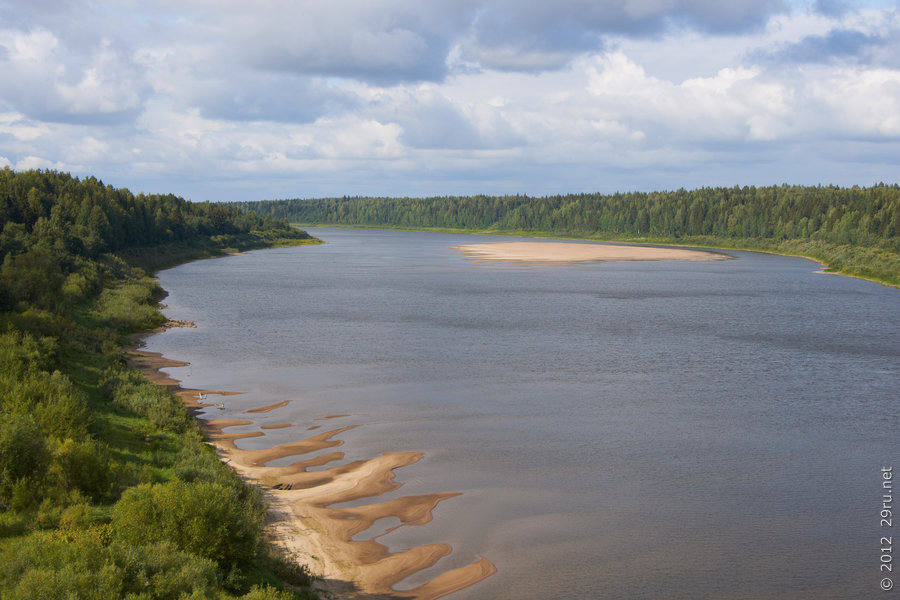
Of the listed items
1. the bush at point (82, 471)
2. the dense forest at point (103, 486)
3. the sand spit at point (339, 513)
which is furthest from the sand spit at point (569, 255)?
the bush at point (82, 471)

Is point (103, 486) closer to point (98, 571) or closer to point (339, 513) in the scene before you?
point (98, 571)

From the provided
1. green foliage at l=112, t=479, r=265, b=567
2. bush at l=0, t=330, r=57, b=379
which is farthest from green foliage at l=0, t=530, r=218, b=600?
bush at l=0, t=330, r=57, b=379

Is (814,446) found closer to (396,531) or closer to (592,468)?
(592,468)

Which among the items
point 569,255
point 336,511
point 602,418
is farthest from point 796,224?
point 336,511

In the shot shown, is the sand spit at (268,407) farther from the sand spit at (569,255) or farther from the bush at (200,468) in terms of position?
the sand spit at (569,255)

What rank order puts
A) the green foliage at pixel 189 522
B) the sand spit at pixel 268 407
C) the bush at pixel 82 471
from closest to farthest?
the green foliage at pixel 189 522 → the bush at pixel 82 471 → the sand spit at pixel 268 407
